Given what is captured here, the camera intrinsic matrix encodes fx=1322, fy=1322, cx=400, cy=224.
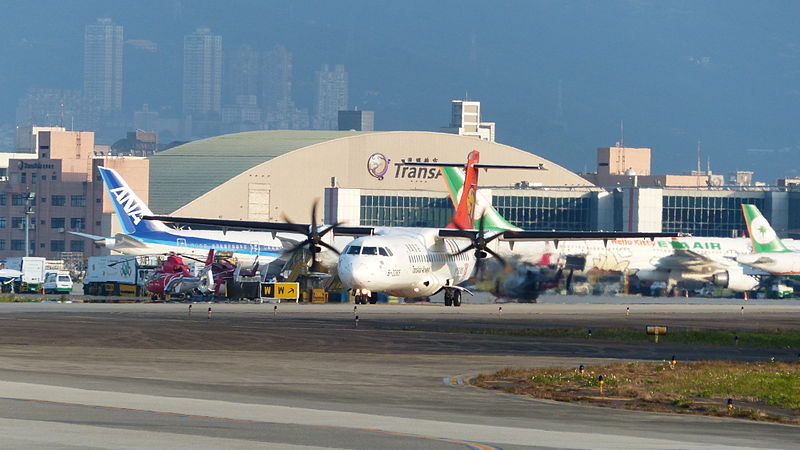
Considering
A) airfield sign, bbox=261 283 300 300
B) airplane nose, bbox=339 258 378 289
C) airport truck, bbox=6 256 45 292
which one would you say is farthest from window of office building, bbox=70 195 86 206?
airplane nose, bbox=339 258 378 289

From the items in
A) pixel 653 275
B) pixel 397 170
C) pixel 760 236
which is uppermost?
pixel 397 170

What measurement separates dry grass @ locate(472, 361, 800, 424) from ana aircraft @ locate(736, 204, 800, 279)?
6309 centimetres

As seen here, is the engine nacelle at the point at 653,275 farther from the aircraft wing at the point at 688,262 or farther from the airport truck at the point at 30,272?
the airport truck at the point at 30,272

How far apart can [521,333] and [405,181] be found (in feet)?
382

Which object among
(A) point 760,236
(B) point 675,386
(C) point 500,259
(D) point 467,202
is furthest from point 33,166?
(B) point 675,386

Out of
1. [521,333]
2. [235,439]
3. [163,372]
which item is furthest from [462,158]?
[235,439]

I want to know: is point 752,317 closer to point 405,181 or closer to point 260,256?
point 260,256

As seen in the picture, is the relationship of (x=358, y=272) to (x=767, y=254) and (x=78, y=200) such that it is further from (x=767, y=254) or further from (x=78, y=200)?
(x=78, y=200)

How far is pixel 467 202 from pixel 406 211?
244 feet

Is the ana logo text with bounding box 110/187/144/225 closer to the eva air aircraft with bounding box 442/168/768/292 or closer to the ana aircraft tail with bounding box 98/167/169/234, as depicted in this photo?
the ana aircraft tail with bounding box 98/167/169/234

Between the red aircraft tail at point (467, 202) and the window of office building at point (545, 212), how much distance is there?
7363cm

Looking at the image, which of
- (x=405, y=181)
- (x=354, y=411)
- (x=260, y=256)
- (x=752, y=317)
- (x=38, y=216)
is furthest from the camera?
(x=38, y=216)

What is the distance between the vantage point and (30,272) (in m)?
109

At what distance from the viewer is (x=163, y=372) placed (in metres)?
33.0
